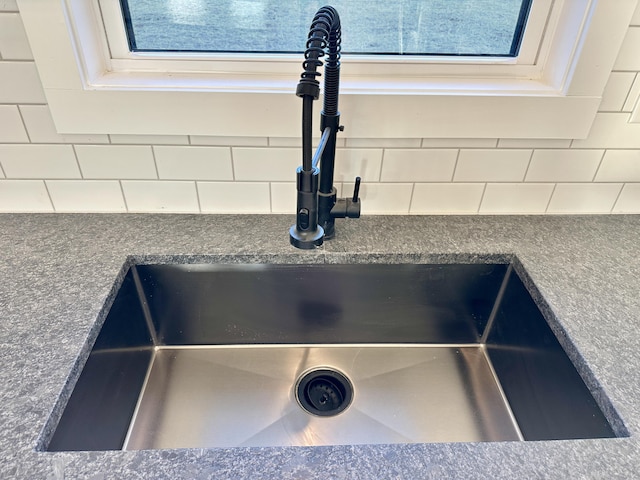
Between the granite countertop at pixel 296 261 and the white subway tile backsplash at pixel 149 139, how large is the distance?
6.5 inches

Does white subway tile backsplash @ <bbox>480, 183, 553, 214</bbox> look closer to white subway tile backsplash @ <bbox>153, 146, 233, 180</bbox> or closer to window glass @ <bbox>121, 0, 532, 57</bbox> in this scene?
window glass @ <bbox>121, 0, 532, 57</bbox>

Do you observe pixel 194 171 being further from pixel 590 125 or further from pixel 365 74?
pixel 590 125

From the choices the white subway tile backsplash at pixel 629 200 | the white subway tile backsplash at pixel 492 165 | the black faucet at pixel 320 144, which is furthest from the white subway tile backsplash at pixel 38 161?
the white subway tile backsplash at pixel 629 200

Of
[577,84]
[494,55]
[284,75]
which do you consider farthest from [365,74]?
[577,84]

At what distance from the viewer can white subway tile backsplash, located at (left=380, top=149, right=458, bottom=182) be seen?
2.94 ft

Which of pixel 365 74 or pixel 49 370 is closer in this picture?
pixel 49 370

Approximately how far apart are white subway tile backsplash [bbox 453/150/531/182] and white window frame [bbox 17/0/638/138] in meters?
0.05

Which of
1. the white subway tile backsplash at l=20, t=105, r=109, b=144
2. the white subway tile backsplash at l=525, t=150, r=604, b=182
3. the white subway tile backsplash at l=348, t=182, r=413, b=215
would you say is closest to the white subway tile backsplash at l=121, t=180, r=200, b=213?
the white subway tile backsplash at l=20, t=105, r=109, b=144

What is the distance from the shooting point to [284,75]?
2.87 ft

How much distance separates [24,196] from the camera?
0.93 meters

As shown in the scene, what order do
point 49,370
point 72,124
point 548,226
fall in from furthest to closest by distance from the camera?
1. point 548,226
2. point 72,124
3. point 49,370

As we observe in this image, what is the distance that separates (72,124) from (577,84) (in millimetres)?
958

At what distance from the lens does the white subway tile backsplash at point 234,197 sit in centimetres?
92

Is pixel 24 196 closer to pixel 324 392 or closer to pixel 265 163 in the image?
pixel 265 163
